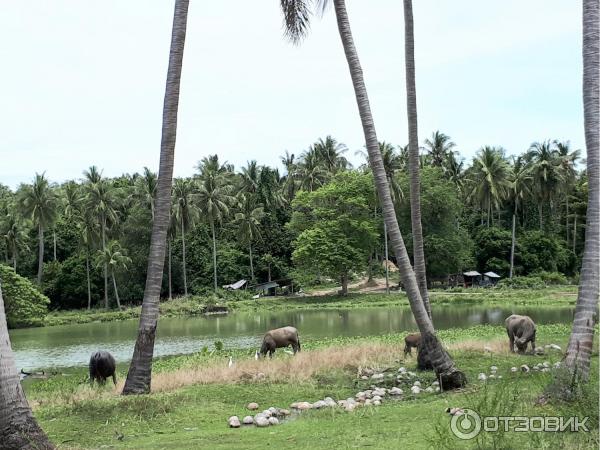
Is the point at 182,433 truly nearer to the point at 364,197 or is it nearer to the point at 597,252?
the point at 597,252

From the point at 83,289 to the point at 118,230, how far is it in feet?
27.9

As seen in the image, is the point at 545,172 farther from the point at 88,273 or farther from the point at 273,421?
the point at 273,421

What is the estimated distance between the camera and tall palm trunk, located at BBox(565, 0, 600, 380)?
10.1 meters

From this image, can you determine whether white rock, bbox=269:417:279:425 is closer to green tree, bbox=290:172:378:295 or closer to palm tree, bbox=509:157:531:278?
green tree, bbox=290:172:378:295

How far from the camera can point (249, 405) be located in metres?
12.1

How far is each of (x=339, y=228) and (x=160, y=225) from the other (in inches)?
2112

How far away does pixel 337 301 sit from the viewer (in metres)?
64.1

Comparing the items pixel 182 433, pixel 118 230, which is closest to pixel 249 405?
pixel 182 433

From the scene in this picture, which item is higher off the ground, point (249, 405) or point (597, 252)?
point (597, 252)

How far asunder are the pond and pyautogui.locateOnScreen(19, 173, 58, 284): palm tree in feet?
58.0

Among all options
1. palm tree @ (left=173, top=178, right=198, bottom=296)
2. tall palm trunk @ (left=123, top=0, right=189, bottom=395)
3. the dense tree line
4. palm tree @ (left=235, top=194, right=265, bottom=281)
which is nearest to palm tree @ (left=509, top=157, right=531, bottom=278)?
the dense tree line

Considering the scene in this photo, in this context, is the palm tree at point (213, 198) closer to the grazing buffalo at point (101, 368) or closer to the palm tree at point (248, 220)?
the palm tree at point (248, 220)

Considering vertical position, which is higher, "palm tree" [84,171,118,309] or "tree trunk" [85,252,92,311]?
"palm tree" [84,171,118,309]

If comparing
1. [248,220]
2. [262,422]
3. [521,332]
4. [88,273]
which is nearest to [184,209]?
[248,220]
